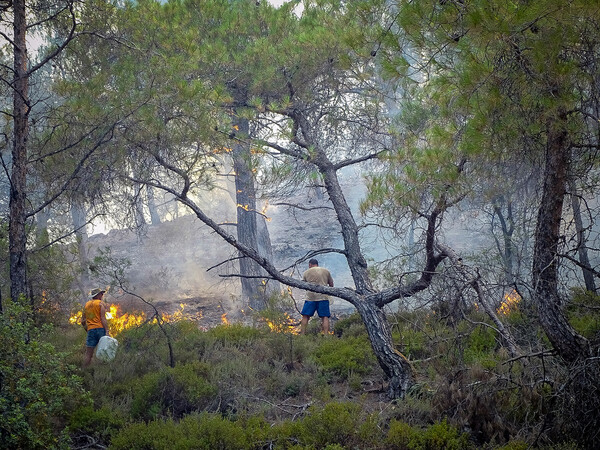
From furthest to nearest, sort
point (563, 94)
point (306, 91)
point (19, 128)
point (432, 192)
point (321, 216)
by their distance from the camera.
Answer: point (321, 216)
point (306, 91)
point (19, 128)
point (432, 192)
point (563, 94)

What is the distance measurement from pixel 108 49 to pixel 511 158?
6406 millimetres

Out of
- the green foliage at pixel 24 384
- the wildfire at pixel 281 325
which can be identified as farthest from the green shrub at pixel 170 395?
the wildfire at pixel 281 325

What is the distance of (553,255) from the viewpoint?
4.61 meters

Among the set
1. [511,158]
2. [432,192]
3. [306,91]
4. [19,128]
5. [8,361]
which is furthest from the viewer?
[306,91]

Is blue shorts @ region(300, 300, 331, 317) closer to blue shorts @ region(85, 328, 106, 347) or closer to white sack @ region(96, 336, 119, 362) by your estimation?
white sack @ region(96, 336, 119, 362)

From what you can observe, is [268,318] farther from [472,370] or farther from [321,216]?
[321,216]

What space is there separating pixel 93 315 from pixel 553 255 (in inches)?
286

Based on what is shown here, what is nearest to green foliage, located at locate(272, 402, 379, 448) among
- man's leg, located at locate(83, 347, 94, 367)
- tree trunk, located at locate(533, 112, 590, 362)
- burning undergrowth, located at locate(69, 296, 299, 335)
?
tree trunk, located at locate(533, 112, 590, 362)

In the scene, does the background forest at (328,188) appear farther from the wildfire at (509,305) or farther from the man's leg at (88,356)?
the man's leg at (88,356)

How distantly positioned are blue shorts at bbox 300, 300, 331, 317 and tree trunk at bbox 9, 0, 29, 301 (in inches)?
225

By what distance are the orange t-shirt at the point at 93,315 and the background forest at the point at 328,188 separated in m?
0.70

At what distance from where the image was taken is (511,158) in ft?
16.9

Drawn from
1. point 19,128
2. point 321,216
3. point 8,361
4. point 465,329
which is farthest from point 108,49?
point 321,216

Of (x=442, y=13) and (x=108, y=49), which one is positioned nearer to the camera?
(x=442, y=13)
